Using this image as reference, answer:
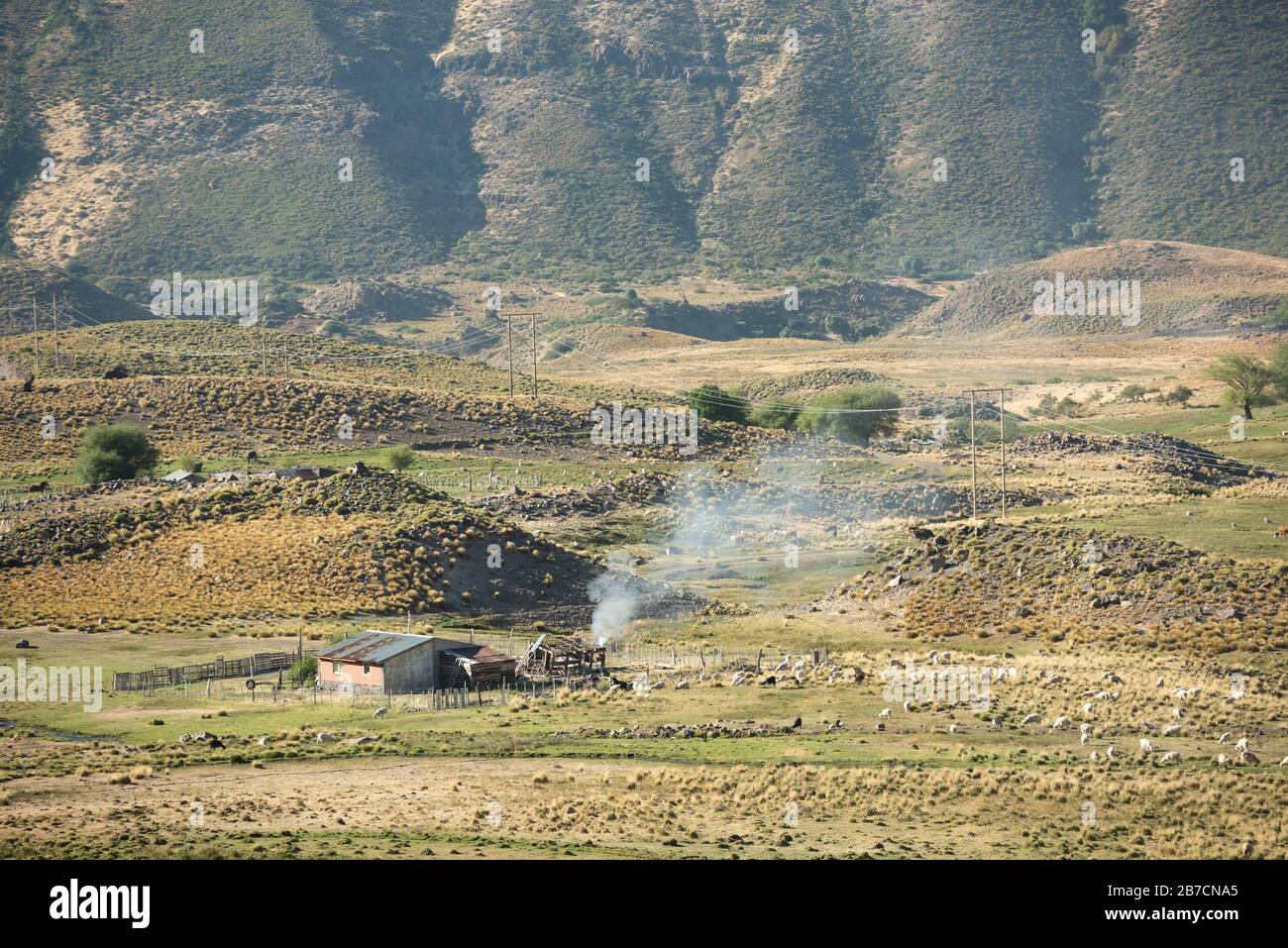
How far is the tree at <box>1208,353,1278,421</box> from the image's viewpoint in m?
125

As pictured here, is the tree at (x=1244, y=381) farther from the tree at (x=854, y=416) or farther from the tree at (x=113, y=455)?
the tree at (x=113, y=455)

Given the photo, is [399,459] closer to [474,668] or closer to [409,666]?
[409,666]

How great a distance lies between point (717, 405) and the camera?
123 metres

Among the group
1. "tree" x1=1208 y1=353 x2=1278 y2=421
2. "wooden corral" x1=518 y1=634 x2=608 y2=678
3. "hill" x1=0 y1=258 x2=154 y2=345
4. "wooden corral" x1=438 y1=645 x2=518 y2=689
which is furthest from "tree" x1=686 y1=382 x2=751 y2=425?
"hill" x1=0 y1=258 x2=154 y2=345

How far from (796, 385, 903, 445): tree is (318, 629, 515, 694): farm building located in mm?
66991

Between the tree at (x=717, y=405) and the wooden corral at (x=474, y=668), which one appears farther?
the tree at (x=717, y=405)

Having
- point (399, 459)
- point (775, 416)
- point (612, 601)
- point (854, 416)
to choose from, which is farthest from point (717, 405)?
point (612, 601)

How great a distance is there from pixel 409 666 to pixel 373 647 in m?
1.85

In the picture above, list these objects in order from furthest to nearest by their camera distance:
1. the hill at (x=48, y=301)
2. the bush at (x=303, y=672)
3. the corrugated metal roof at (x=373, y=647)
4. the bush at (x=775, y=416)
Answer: the hill at (x=48, y=301) → the bush at (x=775, y=416) → the bush at (x=303, y=672) → the corrugated metal roof at (x=373, y=647)

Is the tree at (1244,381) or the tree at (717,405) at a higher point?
the tree at (1244,381)

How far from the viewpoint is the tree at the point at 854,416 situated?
118250mm

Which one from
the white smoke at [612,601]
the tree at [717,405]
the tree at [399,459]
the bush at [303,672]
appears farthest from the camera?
the tree at [717,405]

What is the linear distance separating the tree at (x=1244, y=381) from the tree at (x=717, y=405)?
3867 cm

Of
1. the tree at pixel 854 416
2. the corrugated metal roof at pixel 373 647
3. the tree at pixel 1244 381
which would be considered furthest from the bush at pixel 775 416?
the corrugated metal roof at pixel 373 647
